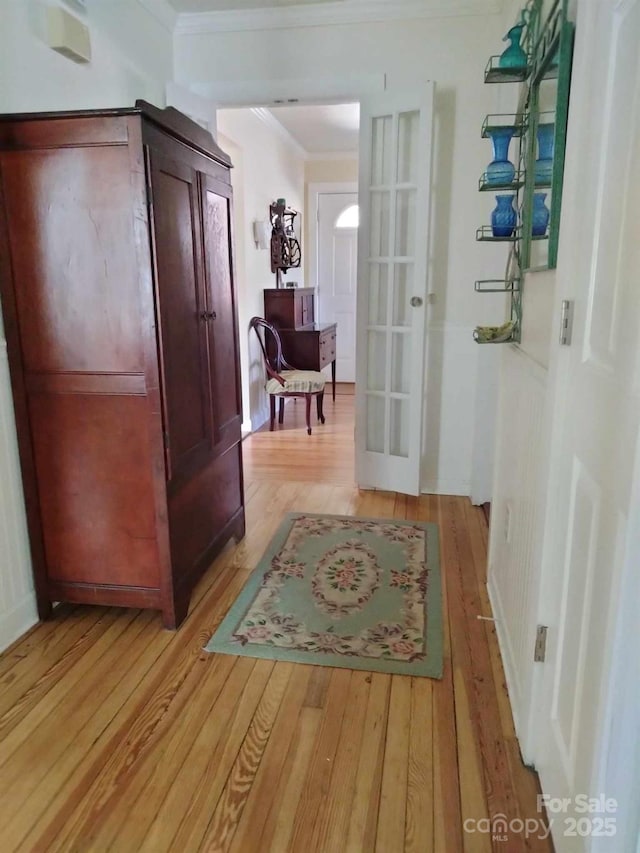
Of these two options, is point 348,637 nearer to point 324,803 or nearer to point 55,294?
point 324,803

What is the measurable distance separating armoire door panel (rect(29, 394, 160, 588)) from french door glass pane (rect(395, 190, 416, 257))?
71.4 inches

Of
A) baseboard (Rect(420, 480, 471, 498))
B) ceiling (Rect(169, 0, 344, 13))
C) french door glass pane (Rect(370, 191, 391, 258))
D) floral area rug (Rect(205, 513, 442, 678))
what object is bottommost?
floral area rug (Rect(205, 513, 442, 678))

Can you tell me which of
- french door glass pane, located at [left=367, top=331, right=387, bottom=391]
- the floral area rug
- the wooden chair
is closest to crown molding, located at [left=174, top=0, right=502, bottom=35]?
french door glass pane, located at [left=367, top=331, right=387, bottom=391]

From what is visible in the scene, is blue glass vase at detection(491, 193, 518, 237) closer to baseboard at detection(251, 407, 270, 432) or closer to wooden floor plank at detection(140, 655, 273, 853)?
wooden floor plank at detection(140, 655, 273, 853)

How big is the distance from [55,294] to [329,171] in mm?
5448

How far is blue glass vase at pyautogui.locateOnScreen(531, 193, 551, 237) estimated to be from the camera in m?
1.57

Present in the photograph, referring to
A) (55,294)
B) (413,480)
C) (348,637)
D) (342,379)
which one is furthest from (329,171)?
(348,637)

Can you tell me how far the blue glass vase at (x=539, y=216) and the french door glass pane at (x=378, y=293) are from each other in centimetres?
151

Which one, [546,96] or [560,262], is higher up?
[546,96]

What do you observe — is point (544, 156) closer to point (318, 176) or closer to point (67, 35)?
point (67, 35)

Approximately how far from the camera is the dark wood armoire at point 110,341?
5.76ft

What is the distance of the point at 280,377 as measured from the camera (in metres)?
4.60

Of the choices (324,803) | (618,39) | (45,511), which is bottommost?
(324,803)

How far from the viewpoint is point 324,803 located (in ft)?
4.50
